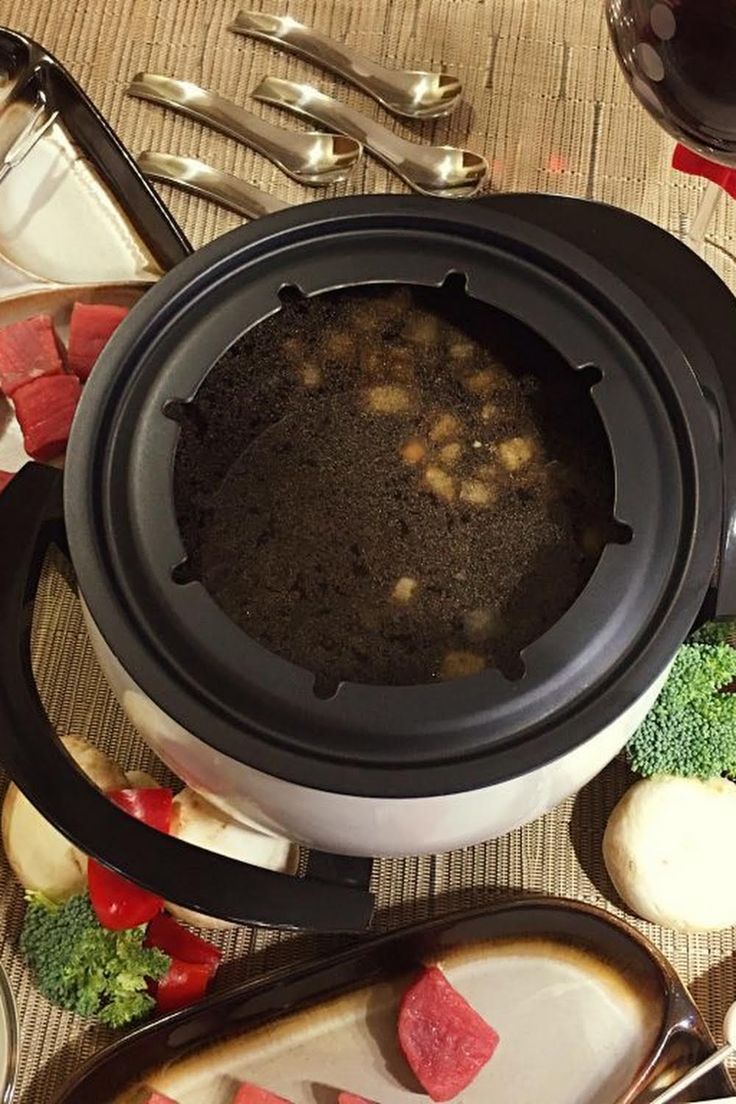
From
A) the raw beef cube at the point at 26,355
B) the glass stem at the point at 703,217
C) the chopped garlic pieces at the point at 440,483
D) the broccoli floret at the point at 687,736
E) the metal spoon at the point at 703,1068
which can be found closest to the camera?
the chopped garlic pieces at the point at 440,483

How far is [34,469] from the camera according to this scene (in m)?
0.97

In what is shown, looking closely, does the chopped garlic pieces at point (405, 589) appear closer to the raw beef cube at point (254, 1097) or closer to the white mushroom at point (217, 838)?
the white mushroom at point (217, 838)

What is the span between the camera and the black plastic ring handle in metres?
0.85

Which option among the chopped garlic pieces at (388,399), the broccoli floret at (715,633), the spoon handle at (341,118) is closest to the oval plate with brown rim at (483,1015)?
the broccoli floret at (715,633)

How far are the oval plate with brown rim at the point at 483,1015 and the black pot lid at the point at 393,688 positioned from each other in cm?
38

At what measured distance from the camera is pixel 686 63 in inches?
37.2

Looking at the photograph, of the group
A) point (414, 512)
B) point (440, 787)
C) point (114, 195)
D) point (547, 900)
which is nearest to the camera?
point (440, 787)

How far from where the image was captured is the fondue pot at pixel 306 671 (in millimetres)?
772

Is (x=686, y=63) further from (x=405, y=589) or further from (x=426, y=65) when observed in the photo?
(x=426, y=65)

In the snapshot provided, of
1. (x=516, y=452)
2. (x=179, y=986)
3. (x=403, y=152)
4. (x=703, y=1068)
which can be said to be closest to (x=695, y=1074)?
(x=703, y=1068)

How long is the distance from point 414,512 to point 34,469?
340 mm

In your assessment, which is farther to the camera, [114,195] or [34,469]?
[114,195]

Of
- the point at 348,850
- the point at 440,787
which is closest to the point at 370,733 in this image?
the point at 440,787

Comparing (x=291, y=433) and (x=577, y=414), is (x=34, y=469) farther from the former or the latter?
(x=577, y=414)
